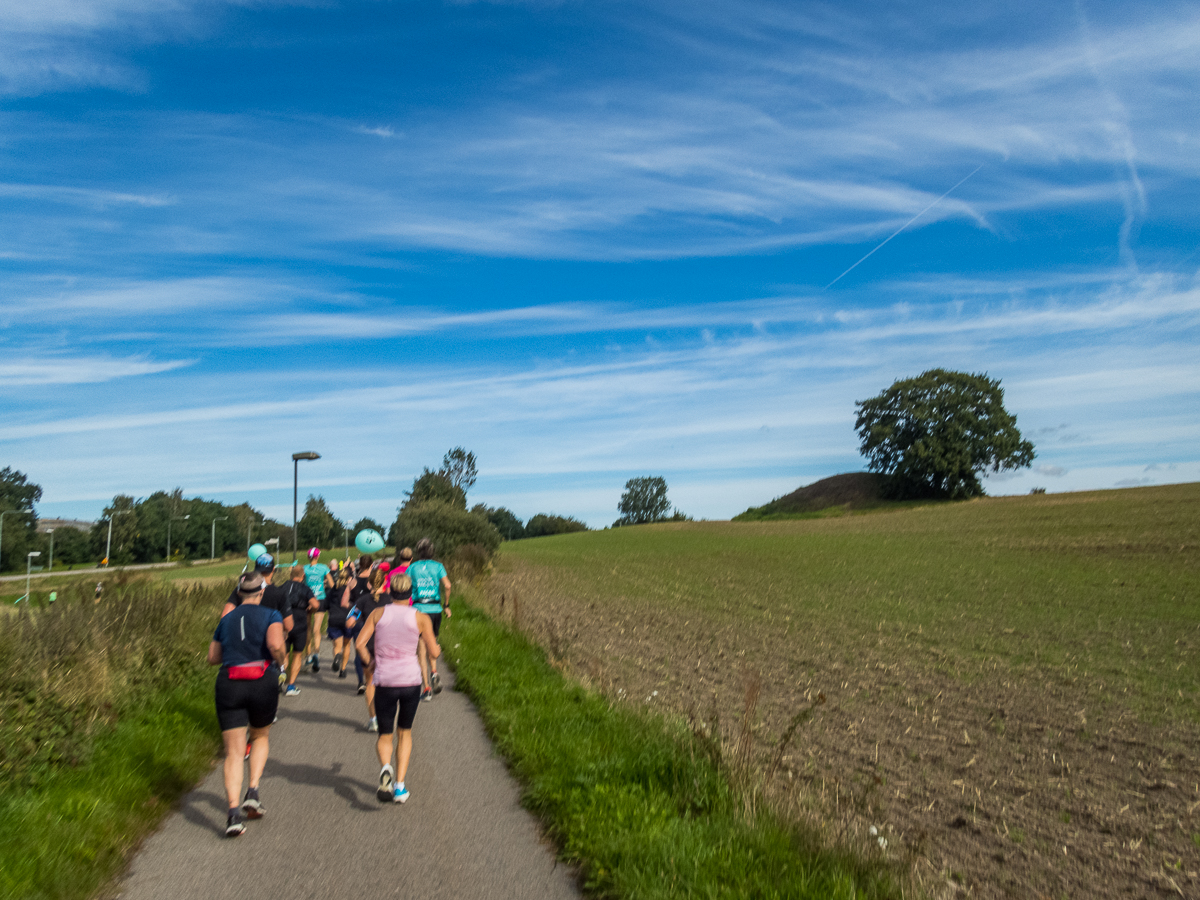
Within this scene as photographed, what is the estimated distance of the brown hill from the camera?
8138cm

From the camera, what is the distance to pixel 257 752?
682cm

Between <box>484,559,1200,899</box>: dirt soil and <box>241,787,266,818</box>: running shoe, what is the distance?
11.9ft

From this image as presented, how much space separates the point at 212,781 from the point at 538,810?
11.3 feet

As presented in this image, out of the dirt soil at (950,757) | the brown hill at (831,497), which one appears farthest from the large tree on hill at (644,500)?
the dirt soil at (950,757)

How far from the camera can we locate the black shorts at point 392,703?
7.18m

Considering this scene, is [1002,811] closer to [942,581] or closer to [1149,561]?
[942,581]

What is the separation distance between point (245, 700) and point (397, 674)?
47.5 inches

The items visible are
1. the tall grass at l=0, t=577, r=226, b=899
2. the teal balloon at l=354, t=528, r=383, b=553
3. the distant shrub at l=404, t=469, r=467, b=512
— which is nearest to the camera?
the tall grass at l=0, t=577, r=226, b=899

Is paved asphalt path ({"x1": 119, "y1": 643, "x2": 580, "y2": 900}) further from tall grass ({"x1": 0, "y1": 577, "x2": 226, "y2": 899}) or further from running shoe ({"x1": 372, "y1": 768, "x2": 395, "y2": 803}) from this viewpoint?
tall grass ({"x1": 0, "y1": 577, "x2": 226, "y2": 899})

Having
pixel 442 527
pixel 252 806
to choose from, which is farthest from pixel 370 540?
pixel 442 527

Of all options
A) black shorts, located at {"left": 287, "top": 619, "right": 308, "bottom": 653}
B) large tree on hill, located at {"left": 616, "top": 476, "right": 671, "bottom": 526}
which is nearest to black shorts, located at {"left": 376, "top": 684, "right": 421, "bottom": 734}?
black shorts, located at {"left": 287, "top": 619, "right": 308, "bottom": 653}

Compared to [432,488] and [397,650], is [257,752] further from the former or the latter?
[432,488]

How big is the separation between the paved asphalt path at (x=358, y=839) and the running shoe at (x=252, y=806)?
92mm

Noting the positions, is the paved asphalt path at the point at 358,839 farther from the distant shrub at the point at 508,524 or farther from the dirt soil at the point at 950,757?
the distant shrub at the point at 508,524
